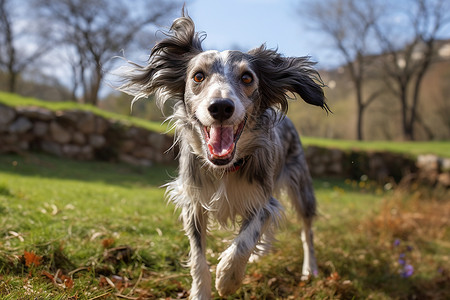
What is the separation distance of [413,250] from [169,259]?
349 cm

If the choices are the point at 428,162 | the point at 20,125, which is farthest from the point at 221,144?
the point at 428,162

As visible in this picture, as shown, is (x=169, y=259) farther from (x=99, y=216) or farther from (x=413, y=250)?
(x=413, y=250)

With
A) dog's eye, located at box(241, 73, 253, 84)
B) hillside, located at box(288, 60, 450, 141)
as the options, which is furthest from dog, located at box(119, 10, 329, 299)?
hillside, located at box(288, 60, 450, 141)

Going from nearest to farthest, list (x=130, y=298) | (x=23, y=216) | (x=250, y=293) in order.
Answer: (x=130, y=298)
(x=250, y=293)
(x=23, y=216)

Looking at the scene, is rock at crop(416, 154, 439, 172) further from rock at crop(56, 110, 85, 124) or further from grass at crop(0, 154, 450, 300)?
rock at crop(56, 110, 85, 124)

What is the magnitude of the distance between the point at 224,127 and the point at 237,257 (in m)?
0.86

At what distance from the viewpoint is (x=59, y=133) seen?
9625mm

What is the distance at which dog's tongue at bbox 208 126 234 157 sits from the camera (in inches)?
98.5

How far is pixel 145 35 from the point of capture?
1922 centimetres

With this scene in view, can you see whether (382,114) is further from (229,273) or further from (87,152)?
(229,273)

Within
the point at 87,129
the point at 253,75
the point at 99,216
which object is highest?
the point at 253,75

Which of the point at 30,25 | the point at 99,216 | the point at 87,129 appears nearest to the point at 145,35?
the point at 30,25

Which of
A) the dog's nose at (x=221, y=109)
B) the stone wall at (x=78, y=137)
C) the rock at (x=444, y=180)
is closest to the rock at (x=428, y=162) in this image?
the rock at (x=444, y=180)

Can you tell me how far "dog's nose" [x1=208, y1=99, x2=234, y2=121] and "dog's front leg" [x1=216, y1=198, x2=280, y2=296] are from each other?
2.71 feet
